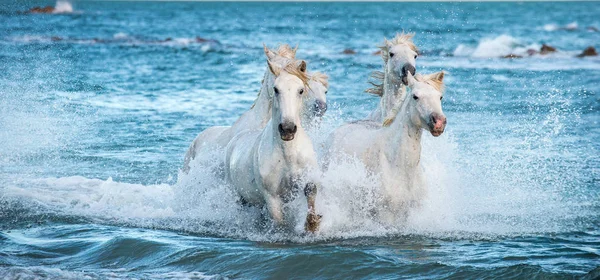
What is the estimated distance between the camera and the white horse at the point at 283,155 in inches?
268

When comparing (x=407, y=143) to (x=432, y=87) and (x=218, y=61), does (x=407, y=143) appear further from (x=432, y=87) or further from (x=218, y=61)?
(x=218, y=61)

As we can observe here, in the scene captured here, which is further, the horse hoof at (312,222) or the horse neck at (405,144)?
the horse neck at (405,144)

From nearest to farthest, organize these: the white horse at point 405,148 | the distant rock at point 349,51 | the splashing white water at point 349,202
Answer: the white horse at point 405,148 < the splashing white water at point 349,202 < the distant rock at point 349,51

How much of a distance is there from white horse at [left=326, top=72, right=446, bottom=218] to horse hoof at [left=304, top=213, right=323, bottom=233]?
0.67m

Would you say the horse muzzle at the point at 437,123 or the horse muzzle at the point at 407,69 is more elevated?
the horse muzzle at the point at 407,69

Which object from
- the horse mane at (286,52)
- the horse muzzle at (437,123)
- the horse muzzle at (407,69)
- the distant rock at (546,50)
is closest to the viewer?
the horse muzzle at (437,123)

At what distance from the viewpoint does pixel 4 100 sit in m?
16.1

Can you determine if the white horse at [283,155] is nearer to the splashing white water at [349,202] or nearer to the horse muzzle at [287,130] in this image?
the horse muzzle at [287,130]

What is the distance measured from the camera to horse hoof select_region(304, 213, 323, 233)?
718cm

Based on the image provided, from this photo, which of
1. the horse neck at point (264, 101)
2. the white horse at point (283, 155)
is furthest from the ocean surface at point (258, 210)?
the horse neck at point (264, 101)

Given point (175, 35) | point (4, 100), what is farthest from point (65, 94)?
point (175, 35)

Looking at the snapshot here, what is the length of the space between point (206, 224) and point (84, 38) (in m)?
37.5

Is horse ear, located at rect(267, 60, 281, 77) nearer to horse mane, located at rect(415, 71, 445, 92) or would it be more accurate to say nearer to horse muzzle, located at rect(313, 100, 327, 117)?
horse mane, located at rect(415, 71, 445, 92)

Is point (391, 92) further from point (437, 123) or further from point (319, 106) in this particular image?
point (437, 123)
